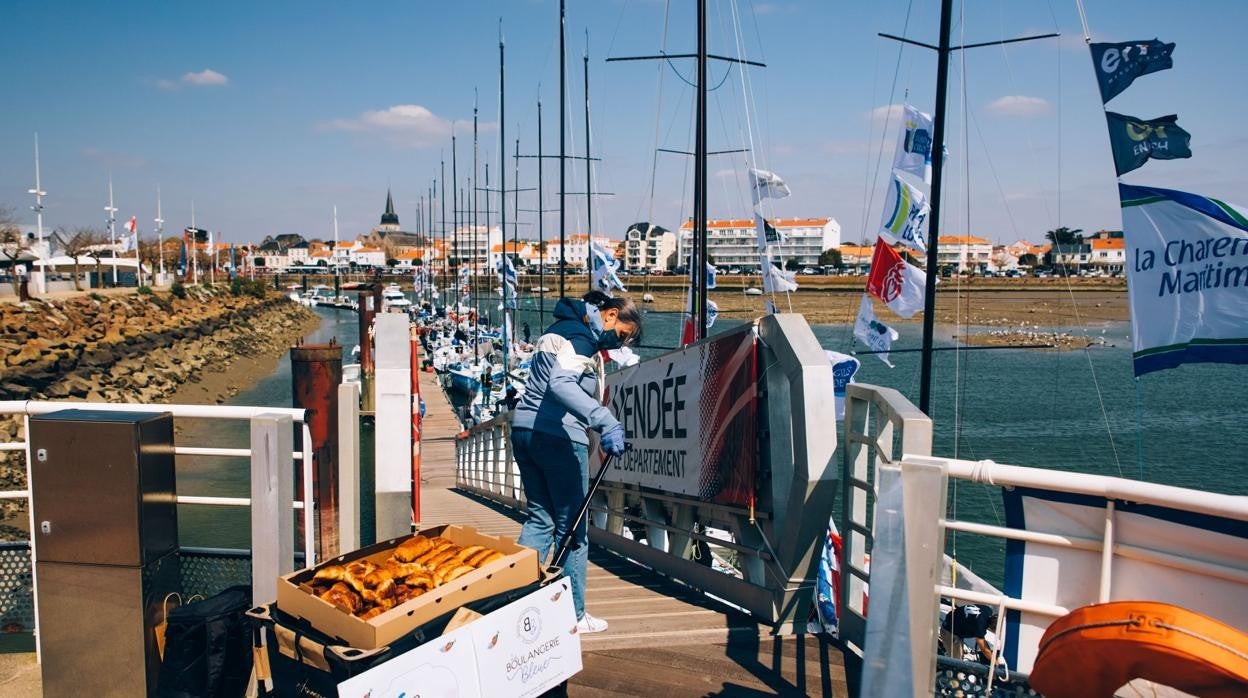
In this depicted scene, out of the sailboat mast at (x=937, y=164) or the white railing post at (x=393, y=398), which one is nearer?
the white railing post at (x=393, y=398)

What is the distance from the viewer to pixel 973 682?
2898mm

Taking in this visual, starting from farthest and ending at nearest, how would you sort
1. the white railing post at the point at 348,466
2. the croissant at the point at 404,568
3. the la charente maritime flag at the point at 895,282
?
the la charente maritime flag at the point at 895,282 → the white railing post at the point at 348,466 → the croissant at the point at 404,568

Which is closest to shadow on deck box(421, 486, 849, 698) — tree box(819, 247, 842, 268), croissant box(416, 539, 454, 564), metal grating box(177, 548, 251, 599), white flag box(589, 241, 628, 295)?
croissant box(416, 539, 454, 564)

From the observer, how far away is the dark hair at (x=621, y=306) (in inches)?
181

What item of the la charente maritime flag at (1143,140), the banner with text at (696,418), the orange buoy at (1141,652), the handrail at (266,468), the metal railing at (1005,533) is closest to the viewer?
the orange buoy at (1141,652)

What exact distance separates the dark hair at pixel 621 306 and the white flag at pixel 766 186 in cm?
1143

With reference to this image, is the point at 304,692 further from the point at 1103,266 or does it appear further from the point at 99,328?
the point at 1103,266

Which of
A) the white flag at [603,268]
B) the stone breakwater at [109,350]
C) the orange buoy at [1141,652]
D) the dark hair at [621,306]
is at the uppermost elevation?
the white flag at [603,268]

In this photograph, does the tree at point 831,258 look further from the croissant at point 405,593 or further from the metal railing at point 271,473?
the croissant at point 405,593

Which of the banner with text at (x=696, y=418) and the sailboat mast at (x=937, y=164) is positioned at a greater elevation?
the sailboat mast at (x=937, y=164)

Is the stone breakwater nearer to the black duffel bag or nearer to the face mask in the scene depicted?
the black duffel bag

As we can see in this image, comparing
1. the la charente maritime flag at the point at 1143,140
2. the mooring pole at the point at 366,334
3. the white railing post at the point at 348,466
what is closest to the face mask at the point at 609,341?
the white railing post at the point at 348,466

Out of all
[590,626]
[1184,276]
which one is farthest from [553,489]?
[1184,276]

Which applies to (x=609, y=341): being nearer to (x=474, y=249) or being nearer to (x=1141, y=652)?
(x=1141, y=652)
